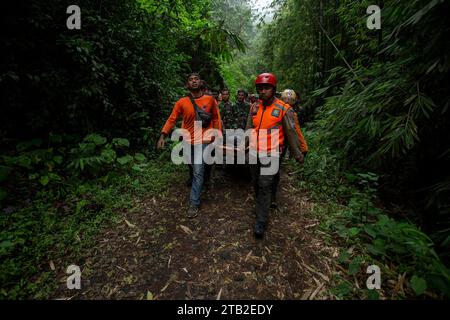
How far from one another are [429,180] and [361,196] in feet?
3.28

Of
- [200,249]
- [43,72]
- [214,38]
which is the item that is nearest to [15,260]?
[200,249]

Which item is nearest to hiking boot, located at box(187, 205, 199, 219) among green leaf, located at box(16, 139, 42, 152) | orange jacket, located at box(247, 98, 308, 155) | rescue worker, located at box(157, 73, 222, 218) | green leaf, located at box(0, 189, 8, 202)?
rescue worker, located at box(157, 73, 222, 218)

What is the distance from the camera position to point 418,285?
97.4 inches

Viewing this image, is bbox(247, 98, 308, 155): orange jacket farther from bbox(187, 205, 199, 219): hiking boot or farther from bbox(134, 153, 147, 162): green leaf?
bbox(134, 153, 147, 162): green leaf

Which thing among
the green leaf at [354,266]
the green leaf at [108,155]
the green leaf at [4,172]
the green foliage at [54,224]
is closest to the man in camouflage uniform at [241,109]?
the green foliage at [54,224]

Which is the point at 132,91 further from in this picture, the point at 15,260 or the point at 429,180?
the point at 429,180

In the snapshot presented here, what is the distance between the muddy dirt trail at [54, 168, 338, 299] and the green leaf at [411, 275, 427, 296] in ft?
2.71

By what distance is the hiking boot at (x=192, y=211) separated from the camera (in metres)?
3.96

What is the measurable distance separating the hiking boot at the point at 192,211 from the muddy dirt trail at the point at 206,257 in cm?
8

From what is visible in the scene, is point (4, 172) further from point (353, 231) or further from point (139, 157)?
point (353, 231)

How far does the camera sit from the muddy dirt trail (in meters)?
2.67

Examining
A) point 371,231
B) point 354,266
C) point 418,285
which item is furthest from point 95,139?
point 418,285

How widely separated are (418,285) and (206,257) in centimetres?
238

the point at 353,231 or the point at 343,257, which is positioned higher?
the point at 353,231
